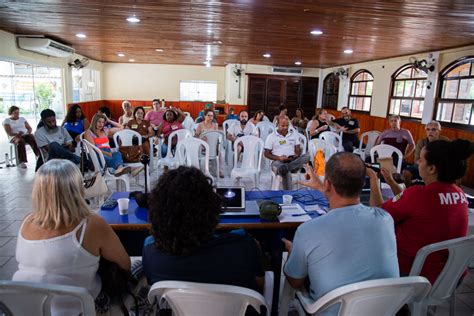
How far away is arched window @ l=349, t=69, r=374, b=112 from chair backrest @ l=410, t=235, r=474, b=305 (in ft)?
26.0

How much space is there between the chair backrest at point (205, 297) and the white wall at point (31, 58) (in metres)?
6.32

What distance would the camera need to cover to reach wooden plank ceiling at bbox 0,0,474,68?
11.8ft

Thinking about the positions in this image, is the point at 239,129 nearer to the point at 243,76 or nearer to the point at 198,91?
the point at 243,76

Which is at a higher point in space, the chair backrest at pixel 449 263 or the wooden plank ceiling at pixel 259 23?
the wooden plank ceiling at pixel 259 23

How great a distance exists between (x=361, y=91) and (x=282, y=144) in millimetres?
6222

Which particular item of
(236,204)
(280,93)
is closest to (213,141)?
(236,204)

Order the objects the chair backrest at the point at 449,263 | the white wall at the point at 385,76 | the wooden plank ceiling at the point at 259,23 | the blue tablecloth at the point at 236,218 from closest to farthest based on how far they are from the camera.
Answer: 1. the chair backrest at the point at 449,263
2. the blue tablecloth at the point at 236,218
3. the wooden plank ceiling at the point at 259,23
4. the white wall at the point at 385,76

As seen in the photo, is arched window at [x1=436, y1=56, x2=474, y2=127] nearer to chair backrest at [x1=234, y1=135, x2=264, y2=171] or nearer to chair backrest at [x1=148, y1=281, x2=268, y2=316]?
chair backrest at [x1=234, y1=135, x2=264, y2=171]

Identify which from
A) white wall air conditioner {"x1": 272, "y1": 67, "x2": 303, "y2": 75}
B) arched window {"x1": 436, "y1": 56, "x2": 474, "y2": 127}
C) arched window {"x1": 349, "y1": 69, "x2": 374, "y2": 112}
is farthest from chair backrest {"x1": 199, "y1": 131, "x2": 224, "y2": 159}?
white wall air conditioner {"x1": 272, "y1": 67, "x2": 303, "y2": 75}

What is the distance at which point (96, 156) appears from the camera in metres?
3.92

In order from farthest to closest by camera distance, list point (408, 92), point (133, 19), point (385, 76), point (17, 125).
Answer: point (385, 76), point (408, 92), point (17, 125), point (133, 19)

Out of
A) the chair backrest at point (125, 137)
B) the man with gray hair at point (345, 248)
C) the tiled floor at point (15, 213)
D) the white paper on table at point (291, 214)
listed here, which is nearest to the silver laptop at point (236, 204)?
the white paper on table at point (291, 214)

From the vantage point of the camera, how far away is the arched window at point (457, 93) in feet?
19.0

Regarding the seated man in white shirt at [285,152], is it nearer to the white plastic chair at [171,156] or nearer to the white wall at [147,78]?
the white plastic chair at [171,156]
